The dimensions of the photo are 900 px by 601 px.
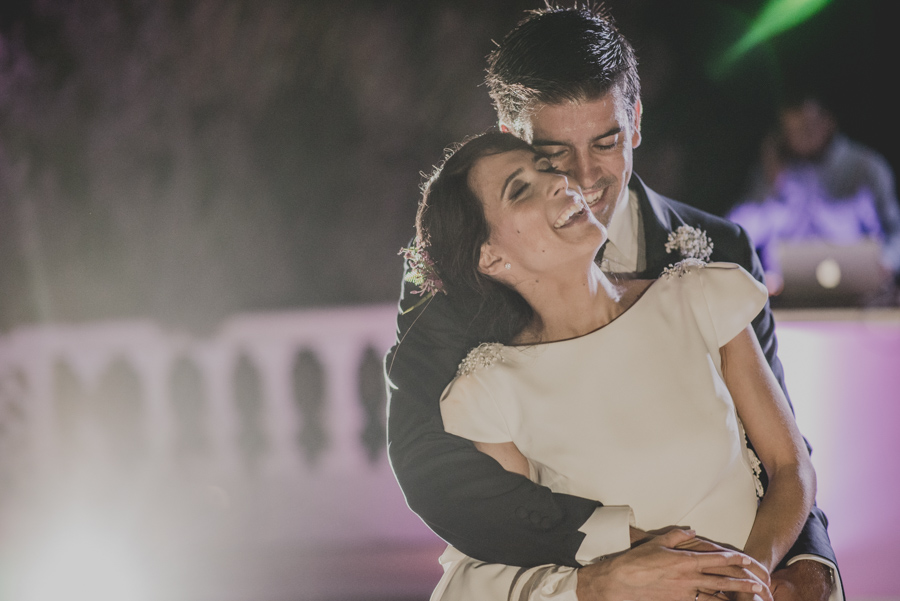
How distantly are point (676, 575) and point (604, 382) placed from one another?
0.40 meters

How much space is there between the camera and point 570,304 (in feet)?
5.31

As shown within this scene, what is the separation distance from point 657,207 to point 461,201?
1.79ft

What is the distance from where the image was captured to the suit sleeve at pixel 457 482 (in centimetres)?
148

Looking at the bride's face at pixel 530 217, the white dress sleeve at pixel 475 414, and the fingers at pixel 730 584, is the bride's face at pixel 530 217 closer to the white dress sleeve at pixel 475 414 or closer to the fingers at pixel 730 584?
the white dress sleeve at pixel 475 414

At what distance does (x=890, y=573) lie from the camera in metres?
2.87

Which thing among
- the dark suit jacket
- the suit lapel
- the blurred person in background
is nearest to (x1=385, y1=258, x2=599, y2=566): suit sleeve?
the dark suit jacket

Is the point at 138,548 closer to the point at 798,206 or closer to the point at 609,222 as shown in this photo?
the point at 609,222

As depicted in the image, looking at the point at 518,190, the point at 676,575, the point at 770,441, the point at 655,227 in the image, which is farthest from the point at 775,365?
the point at 518,190

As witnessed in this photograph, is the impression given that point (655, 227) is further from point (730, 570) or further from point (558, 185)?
point (730, 570)

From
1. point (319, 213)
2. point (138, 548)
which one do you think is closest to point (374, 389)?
point (138, 548)

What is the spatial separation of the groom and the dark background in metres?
3.07

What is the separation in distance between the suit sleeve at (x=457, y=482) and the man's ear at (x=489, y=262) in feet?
0.40

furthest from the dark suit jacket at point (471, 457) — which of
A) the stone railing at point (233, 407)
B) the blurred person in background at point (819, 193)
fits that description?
the blurred person in background at point (819, 193)

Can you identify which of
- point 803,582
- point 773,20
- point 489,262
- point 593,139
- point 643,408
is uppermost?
point 773,20
